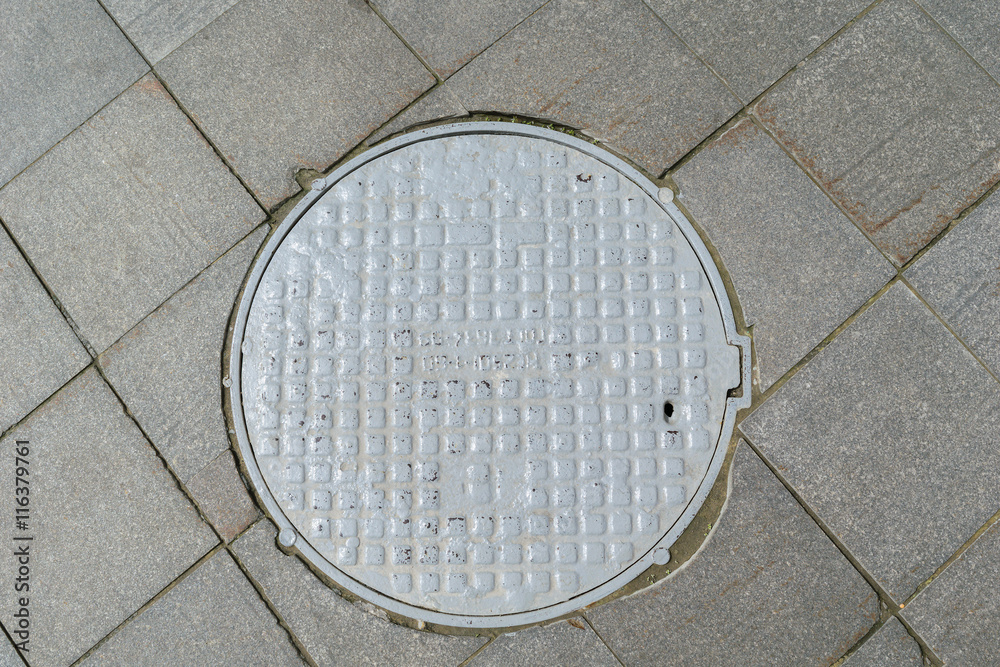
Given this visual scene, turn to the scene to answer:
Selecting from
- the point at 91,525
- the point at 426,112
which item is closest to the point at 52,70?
the point at 426,112

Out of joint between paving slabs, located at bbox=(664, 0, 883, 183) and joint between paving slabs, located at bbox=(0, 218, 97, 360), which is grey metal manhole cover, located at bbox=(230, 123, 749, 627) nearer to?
joint between paving slabs, located at bbox=(664, 0, 883, 183)

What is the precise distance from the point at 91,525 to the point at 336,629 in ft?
3.16

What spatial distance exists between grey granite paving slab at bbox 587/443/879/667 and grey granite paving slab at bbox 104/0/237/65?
2.72 m

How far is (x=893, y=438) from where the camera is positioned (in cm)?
229

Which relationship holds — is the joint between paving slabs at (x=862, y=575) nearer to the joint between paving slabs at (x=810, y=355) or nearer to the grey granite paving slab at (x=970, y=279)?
the joint between paving slabs at (x=810, y=355)

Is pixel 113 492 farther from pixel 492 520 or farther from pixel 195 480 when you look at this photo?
pixel 492 520

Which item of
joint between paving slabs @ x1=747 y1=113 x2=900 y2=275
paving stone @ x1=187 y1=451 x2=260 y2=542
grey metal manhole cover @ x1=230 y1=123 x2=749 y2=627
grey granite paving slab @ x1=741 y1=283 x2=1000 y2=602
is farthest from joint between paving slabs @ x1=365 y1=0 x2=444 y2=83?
grey granite paving slab @ x1=741 y1=283 x2=1000 y2=602

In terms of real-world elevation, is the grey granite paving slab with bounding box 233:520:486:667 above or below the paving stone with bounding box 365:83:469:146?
below

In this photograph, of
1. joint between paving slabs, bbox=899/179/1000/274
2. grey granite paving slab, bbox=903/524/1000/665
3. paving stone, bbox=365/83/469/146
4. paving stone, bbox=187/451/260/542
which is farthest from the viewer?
paving stone, bbox=365/83/469/146

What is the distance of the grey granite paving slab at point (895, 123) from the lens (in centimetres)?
243

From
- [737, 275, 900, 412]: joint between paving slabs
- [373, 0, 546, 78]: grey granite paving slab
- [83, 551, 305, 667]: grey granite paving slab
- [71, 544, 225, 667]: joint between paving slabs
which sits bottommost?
[737, 275, 900, 412]: joint between paving slabs

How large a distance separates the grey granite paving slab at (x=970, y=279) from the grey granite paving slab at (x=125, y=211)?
2543mm

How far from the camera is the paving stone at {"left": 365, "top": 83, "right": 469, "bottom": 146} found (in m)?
2.50

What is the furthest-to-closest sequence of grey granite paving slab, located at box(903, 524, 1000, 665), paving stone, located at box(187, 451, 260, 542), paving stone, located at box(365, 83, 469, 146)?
paving stone, located at box(365, 83, 469, 146) → paving stone, located at box(187, 451, 260, 542) → grey granite paving slab, located at box(903, 524, 1000, 665)
